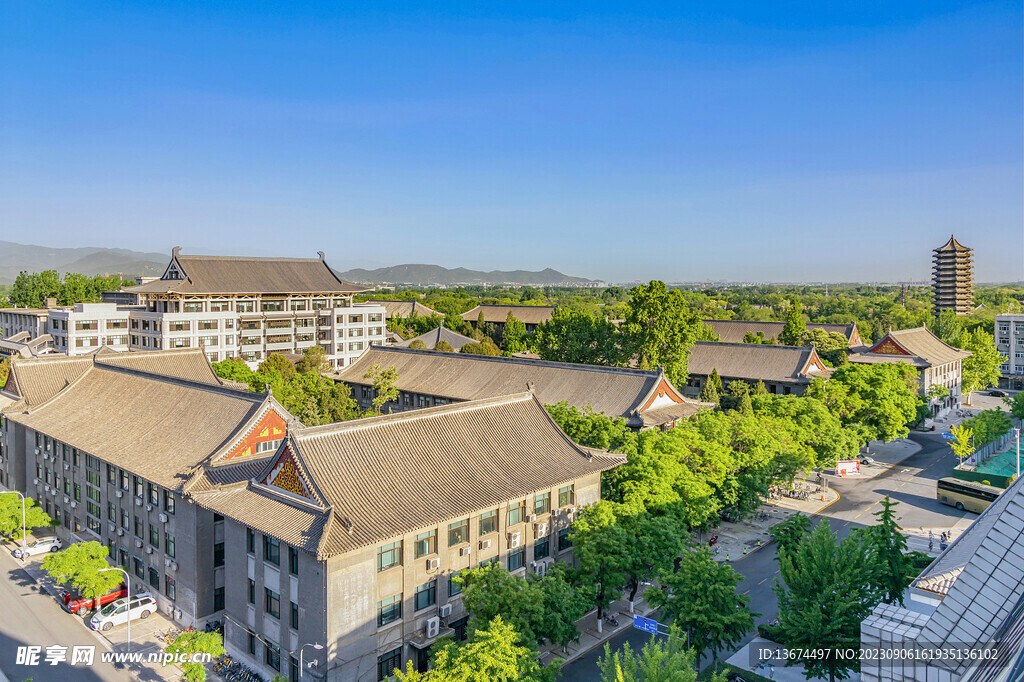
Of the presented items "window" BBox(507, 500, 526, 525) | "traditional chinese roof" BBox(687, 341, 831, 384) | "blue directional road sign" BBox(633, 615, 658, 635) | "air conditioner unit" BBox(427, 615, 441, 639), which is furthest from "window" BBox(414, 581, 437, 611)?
"traditional chinese roof" BBox(687, 341, 831, 384)

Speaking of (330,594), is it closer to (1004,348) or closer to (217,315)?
(217,315)

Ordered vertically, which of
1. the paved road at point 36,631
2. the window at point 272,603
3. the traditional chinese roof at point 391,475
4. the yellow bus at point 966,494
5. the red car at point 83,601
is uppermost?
the traditional chinese roof at point 391,475

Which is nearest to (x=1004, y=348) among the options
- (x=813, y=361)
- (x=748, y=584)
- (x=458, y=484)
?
(x=813, y=361)

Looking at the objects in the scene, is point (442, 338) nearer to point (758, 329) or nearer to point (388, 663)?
point (758, 329)

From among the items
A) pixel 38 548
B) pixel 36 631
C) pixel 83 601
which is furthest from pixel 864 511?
pixel 38 548

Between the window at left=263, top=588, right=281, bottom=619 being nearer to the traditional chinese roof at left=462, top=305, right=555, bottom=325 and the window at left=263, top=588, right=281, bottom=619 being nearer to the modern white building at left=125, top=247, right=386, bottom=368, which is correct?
the modern white building at left=125, top=247, right=386, bottom=368

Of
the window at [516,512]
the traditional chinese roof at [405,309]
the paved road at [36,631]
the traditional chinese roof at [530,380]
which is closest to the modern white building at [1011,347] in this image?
the traditional chinese roof at [530,380]

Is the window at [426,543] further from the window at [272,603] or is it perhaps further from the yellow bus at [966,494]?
the yellow bus at [966,494]
